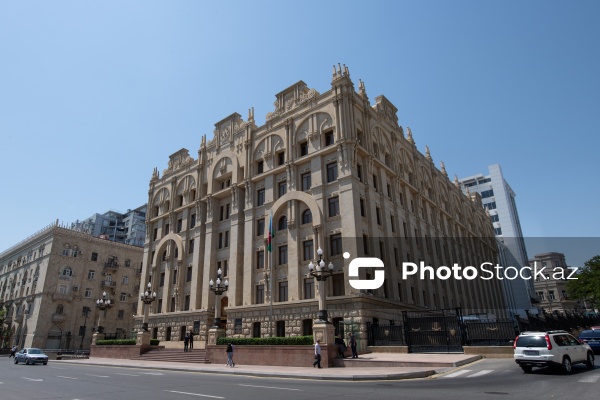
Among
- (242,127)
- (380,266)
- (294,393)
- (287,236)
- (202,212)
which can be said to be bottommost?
(294,393)

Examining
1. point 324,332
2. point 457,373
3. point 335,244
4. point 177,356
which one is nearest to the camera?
point 457,373

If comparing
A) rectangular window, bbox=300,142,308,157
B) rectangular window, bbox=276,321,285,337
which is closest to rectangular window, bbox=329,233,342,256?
rectangular window, bbox=276,321,285,337

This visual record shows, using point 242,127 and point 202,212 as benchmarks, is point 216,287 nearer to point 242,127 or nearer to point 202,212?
point 202,212

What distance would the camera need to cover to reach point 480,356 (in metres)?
21.5

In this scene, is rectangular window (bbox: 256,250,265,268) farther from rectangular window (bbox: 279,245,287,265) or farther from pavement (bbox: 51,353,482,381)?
pavement (bbox: 51,353,482,381)

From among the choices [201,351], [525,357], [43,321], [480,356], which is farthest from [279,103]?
[43,321]

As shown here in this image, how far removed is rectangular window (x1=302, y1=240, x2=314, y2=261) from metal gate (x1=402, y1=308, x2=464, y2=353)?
9.73 m

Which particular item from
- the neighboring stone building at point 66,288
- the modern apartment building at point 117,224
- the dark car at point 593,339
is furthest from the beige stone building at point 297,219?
the modern apartment building at point 117,224

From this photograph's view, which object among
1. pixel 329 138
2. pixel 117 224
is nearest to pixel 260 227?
pixel 329 138

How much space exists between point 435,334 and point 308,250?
1238 centimetres

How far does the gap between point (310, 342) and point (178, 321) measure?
2220 cm

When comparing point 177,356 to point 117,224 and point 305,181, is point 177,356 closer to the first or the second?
point 305,181

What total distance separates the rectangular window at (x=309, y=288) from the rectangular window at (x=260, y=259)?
5.57 meters

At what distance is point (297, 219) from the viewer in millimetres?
34469
